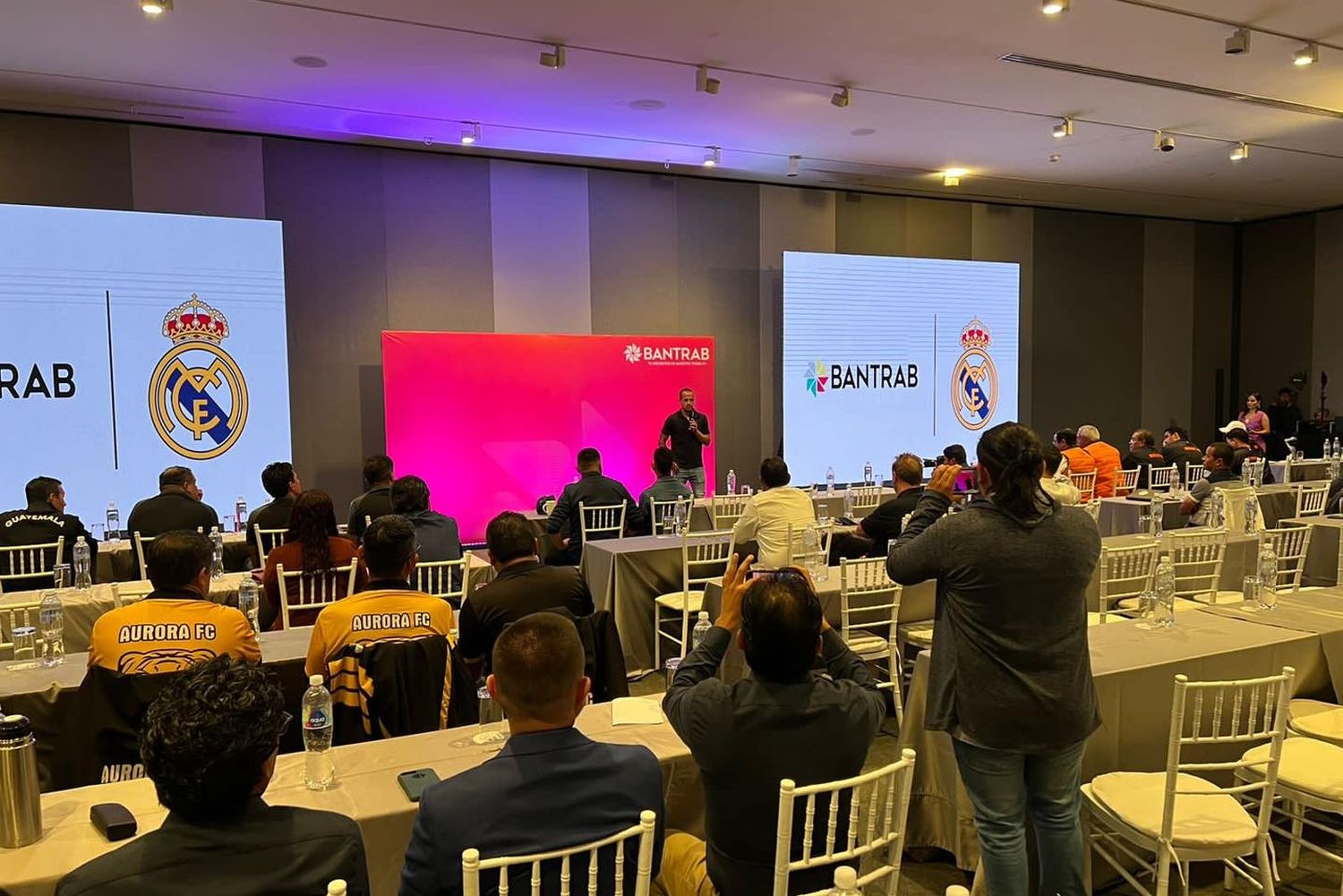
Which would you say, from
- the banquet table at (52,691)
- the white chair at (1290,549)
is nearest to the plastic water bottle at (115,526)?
the banquet table at (52,691)

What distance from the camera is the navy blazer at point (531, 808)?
1556 mm

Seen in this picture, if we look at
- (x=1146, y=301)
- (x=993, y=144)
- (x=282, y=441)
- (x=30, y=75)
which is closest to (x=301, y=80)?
(x=30, y=75)

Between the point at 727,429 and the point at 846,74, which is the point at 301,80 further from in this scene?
the point at 727,429

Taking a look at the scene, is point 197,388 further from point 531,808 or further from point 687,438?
point 531,808

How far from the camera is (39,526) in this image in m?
5.08

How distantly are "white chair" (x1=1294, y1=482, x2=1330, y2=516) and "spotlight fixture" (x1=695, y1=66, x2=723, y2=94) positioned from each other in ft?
17.1

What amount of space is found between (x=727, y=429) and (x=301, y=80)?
537 centimetres

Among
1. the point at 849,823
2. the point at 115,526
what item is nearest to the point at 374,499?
the point at 115,526

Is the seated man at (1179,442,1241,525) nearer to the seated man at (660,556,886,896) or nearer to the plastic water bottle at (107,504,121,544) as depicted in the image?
the seated man at (660,556,886,896)

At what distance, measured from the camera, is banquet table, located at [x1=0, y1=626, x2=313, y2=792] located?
275cm

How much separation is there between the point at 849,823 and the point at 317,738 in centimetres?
122

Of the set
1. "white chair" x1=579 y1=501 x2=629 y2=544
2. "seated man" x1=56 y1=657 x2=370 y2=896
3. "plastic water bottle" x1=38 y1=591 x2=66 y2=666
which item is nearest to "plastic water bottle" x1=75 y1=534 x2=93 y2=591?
"plastic water bottle" x1=38 y1=591 x2=66 y2=666

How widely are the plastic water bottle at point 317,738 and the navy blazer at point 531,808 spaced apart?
638 mm

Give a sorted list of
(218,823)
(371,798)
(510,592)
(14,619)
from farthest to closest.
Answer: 1. (14,619)
2. (510,592)
3. (371,798)
4. (218,823)
